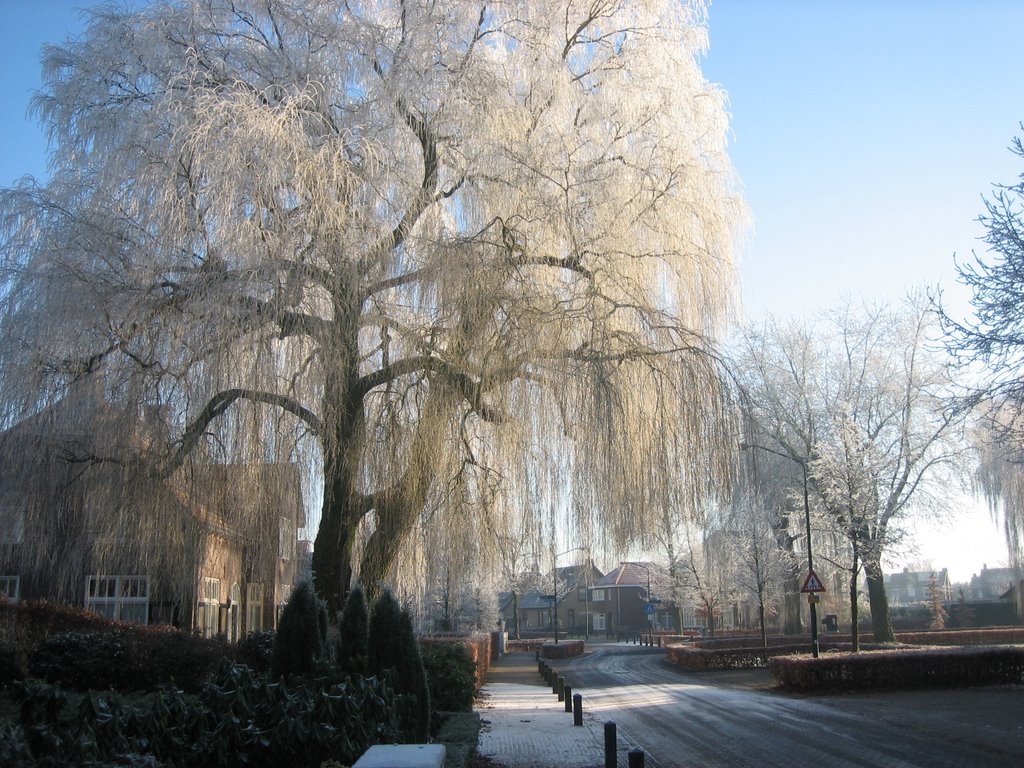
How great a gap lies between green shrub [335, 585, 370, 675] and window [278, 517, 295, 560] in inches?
77.2

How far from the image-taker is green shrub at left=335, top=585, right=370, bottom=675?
444 inches

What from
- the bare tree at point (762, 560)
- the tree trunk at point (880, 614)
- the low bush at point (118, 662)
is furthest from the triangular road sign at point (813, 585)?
the low bush at point (118, 662)

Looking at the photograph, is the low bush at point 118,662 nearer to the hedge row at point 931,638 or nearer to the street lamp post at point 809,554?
the street lamp post at point 809,554

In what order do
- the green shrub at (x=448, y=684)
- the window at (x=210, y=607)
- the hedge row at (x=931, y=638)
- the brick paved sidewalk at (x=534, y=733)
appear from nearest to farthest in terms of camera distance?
the brick paved sidewalk at (x=534, y=733)
the green shrub at (x=448, y=684)
the window at (x=210, y=607)
the hedge row at (x=931, y=638)

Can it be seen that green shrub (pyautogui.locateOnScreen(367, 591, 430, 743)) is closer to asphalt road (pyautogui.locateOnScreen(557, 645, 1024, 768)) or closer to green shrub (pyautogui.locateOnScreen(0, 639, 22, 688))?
asphalt road (pyautogui.locateOnScreen(557, 645, 1024, 768))

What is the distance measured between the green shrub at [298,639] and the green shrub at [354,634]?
60 cm

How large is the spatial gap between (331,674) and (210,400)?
3.51m

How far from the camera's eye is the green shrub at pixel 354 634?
1129cm

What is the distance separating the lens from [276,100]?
40.6ft

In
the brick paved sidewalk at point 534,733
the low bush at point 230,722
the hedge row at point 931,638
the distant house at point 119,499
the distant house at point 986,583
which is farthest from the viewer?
the distant house at point 986,583

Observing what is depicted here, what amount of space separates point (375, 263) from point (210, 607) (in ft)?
68.7

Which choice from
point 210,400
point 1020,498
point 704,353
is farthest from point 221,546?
point 1020,498

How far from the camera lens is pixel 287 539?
1350 centimetres

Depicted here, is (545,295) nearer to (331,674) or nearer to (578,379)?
(578,379)
